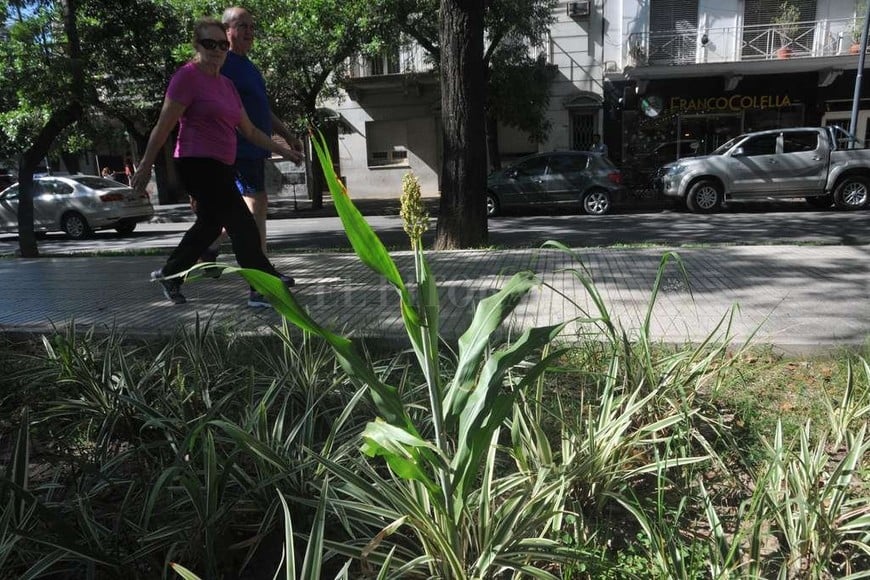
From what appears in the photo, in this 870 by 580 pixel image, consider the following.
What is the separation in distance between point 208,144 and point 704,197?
1384 cm

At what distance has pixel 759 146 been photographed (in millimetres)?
15289

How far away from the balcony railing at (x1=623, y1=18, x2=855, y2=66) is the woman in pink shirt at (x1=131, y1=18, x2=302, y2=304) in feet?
65.4

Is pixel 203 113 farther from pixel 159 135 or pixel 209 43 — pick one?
pixel 209 43

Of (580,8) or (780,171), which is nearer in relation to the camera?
(780,171)

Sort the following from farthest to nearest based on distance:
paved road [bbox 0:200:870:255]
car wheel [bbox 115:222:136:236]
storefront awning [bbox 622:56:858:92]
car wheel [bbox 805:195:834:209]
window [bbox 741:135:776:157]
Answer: storefront awning [bbox 622:56:858:92]
car wheel [bbox 115:222:136:236]
car wheel [bbox 805:195:834:209]
window [bbox 741:135:776:157]
paved road [bbox 0:200:870:255]

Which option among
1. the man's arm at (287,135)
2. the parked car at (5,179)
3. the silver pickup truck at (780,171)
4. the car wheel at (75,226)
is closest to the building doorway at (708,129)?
the silver pickup truck at (780,171)

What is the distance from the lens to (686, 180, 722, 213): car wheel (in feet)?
50.6

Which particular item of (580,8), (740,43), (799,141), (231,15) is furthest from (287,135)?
(740,43)

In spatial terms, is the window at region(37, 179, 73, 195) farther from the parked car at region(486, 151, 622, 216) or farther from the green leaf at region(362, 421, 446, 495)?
the green leaf at region(362, 421, 446, 495)

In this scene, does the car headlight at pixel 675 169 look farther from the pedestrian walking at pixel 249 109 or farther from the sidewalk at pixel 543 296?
the pedestrian walking at pixel 249 109

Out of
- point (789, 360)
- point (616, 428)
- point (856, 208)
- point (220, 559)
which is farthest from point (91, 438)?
point (856, 208)

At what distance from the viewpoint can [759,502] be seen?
70.1 inches

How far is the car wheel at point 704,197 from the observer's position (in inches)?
607

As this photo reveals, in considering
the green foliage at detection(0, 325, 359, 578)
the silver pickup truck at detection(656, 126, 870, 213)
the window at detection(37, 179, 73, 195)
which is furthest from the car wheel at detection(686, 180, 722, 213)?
the window at detection(37, 179, 73, 195)
